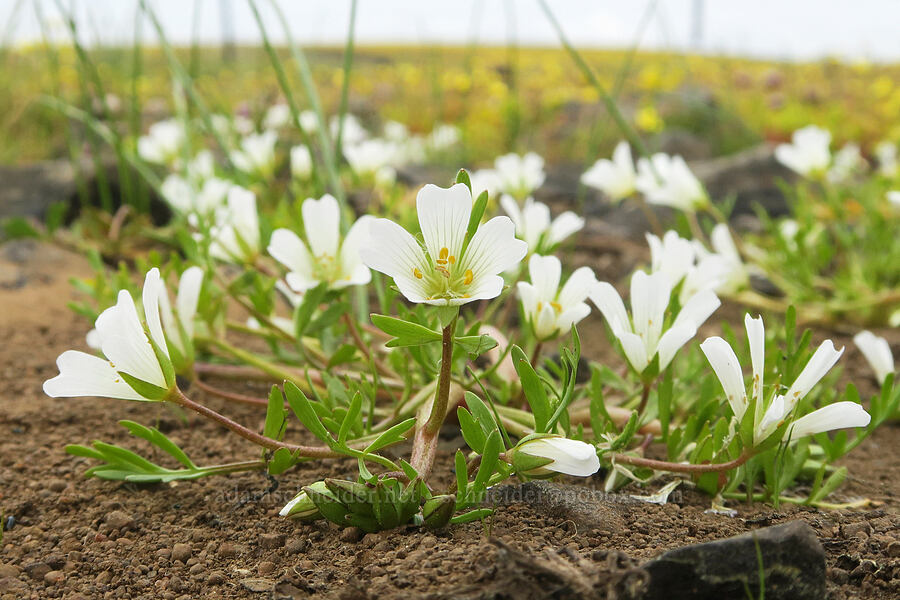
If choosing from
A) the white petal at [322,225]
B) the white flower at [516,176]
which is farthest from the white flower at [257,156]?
the white petal at [322,225]

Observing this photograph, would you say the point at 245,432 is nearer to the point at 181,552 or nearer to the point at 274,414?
the point at 274,414

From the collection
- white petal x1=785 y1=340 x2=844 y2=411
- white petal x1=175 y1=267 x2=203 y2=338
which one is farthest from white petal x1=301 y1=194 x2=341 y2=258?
white petal x1=785 y1=340 x2=844 y2=411

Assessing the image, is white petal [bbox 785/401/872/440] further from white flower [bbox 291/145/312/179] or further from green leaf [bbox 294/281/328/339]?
white flower [bbox 291/145/312/179]

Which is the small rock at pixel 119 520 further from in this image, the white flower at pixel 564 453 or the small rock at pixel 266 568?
the white flower at pixel 564 453

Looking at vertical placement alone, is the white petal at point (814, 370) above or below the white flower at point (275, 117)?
below

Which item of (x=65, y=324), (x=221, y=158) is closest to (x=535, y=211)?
(x=65, y=324)

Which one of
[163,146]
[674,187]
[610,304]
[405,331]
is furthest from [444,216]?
[163,146]
